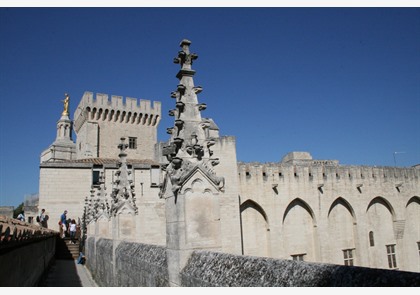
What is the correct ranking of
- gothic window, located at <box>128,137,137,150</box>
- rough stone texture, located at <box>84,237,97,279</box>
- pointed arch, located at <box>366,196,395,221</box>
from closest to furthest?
rough stone texture, located at <box>84,237,97,279</box> → pointed arch, located at <box>366,196,395,221</box> → gothic window, located at <box>128,137,137,150</box>

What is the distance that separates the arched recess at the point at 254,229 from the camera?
2181 cm

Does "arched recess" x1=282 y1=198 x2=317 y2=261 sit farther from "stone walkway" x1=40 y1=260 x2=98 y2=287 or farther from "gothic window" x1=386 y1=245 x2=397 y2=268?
"stone walkway" x1=40 y1=260 x2=98 y2=287

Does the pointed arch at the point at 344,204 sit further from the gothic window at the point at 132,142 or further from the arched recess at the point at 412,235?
the gothic window at the point at 132,142

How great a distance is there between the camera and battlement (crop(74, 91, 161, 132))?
3659 centimetres

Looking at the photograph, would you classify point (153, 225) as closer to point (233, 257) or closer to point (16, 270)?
point (16, 270)

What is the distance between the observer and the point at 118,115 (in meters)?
37.8

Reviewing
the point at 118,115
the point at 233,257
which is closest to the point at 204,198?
the point at 233,257

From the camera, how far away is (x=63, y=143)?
45.4 metres

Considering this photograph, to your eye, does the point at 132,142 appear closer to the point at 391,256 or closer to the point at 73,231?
the point at 73,231

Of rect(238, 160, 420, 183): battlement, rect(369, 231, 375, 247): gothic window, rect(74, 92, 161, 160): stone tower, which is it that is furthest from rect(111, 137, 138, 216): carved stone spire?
rect(74, 92, 161, 160): stone tower

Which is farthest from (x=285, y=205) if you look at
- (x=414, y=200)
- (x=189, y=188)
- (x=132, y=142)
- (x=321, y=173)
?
(x=132, y=142)

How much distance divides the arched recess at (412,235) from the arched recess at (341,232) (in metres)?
5.00

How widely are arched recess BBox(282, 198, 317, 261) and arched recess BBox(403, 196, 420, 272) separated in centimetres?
802

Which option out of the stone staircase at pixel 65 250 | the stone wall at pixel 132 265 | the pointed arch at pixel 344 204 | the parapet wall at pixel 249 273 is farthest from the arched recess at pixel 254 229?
the parapet wall at pixel 249 273
